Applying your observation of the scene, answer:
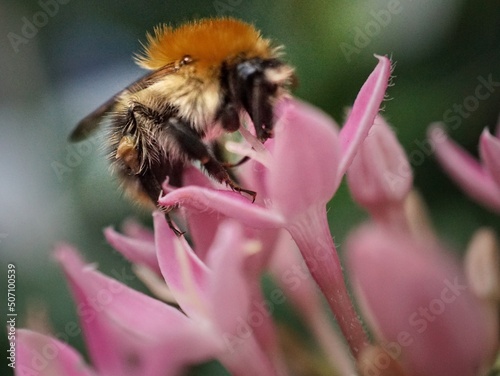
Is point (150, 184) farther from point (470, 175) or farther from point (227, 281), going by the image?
point (470, 175)

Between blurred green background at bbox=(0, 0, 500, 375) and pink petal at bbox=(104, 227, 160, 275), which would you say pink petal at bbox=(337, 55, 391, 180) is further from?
blurred green background at bbox=(0, 0, 500, 375)

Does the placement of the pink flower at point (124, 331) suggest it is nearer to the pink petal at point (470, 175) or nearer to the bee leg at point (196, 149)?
the bee leg at point (196, 149)

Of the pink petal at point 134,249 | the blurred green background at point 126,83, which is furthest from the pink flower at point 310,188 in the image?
the blurred green background at point 126,83

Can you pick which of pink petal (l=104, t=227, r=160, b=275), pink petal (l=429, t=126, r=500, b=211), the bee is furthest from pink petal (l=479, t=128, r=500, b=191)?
pink petal (l=104, t=227, r=160, b=275)

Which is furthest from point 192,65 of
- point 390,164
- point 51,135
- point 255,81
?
point 51,135

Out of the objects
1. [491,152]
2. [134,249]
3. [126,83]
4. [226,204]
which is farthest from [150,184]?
[126,83]

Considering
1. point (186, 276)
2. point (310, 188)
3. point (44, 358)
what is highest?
point (310, 188)
